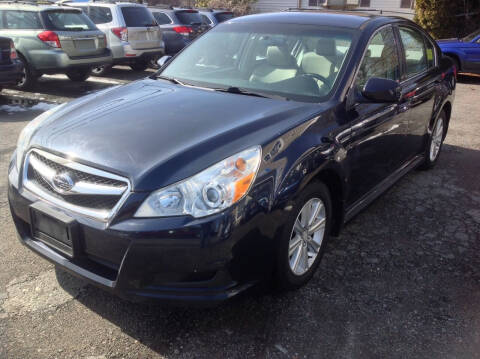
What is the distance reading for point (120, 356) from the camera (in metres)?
2.39

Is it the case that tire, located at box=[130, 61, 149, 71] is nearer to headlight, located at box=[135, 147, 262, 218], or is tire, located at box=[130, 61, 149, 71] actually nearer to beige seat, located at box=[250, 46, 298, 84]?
beige seat, located at box=[250, 46, 298, 84]

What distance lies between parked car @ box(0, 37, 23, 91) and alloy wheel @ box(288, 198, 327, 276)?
23.4 feet

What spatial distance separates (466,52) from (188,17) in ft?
24.8

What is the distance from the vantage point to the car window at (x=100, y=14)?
35.9ft

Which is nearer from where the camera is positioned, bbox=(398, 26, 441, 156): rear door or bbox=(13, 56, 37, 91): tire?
bbox=(398, 26, 441, 156): rear door

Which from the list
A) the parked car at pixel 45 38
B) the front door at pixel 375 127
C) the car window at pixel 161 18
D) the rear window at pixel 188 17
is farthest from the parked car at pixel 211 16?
the front door at pixel 375 127

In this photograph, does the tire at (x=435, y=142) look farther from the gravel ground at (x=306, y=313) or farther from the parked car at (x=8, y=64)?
the parked car at (x=8, y=64)

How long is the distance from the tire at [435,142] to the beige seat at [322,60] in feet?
7.01

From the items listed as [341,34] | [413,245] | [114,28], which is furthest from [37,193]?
[114,28]

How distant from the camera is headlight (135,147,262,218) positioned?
2.22 meters

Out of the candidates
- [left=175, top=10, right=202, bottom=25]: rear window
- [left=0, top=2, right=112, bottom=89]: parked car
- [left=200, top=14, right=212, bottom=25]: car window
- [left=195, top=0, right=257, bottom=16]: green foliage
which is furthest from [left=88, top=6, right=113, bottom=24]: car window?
[left=195, top=0, right=257, bottom=16]: green foliage

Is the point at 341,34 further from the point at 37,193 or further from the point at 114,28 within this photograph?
the point at 114,28

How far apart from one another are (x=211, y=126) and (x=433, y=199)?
285 centimetres

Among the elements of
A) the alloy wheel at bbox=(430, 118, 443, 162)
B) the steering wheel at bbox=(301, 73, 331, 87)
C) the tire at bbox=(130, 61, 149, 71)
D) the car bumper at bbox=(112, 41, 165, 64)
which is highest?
the steering wheel at bbox=(301, 73, 331, 87)
